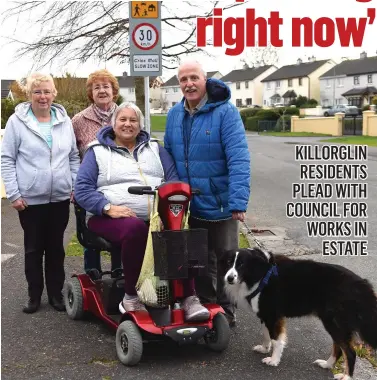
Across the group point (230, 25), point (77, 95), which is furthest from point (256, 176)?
point (77, 95)

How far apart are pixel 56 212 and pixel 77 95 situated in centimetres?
2243

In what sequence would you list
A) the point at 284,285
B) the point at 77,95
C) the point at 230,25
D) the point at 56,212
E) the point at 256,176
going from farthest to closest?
the point at 77,95
the point at 256,176
the point at 230,25
the point at 56,212
the point at 284,285

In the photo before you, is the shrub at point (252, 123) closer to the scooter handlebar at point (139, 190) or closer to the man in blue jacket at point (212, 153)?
the man in blue jacket at point (212, 153)

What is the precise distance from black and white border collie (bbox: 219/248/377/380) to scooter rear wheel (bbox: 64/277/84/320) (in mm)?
1450

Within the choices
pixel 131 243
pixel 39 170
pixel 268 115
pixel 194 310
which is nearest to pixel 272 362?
pixel 194 310

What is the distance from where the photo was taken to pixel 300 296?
445cm

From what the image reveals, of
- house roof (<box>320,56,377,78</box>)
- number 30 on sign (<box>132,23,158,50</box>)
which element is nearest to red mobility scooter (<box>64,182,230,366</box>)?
number 30 on sign (<box>132,23,158,50</box>)

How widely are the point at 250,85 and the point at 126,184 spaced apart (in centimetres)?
10517

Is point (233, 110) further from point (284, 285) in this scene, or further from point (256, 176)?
point (256, 176)

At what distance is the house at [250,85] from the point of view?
107 meters

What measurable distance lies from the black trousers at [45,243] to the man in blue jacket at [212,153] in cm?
139

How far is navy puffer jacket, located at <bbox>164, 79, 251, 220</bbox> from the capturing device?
4.79 metres

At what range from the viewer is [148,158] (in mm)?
5000

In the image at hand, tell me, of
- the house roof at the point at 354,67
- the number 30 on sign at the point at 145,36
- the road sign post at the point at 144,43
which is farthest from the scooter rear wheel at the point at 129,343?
the house roof at the point at 354,67
